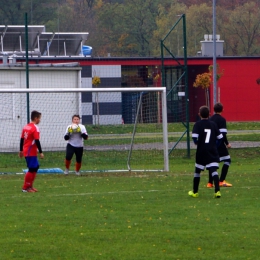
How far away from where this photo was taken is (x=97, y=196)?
12.9 m

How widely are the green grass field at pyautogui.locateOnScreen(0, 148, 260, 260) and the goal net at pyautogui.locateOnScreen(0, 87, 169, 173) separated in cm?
342

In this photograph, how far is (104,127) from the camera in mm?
19859

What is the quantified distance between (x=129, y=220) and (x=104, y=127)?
997 centimetres

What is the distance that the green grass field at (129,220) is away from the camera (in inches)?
314

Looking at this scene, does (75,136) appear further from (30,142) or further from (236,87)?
(236,87)

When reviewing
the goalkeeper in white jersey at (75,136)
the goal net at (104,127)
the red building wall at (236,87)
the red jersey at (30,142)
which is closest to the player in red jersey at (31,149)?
the red jersey at (30,142)

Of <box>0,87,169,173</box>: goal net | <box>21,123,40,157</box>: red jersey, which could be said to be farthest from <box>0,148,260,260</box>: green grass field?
<box>0,87,169,173</box>: goal net

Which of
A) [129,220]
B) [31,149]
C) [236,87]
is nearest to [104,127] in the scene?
[31,149]

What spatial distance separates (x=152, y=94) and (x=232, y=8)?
2383 inches

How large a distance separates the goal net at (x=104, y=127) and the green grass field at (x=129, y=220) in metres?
3.42

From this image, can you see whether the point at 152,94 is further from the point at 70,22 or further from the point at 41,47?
the point at 70,22

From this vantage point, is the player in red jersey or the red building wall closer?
the player in red jersey

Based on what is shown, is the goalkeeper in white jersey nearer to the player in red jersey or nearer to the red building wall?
the player in red jersey

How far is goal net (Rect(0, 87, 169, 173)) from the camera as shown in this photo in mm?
19188
